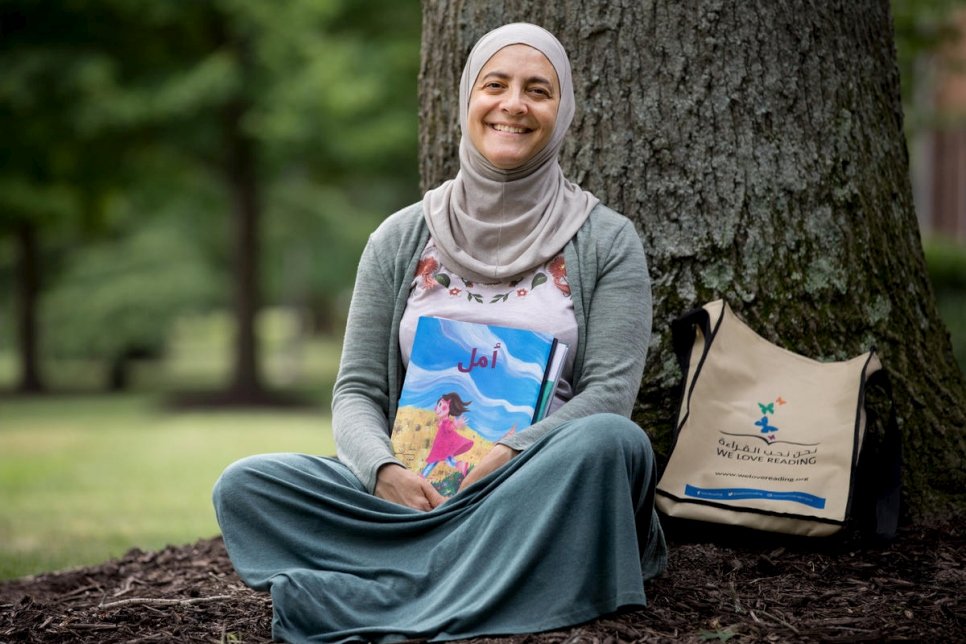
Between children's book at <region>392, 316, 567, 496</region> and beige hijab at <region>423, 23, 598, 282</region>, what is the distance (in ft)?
0.73

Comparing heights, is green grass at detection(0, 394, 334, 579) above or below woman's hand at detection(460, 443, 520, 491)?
below

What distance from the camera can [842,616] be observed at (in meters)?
3.20

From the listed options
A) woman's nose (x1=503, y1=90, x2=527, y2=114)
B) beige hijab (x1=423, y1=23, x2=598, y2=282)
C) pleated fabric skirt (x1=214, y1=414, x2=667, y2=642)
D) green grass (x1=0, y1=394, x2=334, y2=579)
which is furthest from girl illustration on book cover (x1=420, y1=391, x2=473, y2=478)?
green grass (x1=0, y1=394, x2=334, y2=579)

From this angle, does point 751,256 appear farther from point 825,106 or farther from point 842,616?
point 842,616

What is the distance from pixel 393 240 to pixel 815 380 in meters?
1.51

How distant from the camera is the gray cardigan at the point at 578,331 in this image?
3.28 metres

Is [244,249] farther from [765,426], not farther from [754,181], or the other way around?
[765,426]

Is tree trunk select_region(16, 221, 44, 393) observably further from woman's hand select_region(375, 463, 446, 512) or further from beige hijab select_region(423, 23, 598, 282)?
woman's hand select_region(375, 463, 446, 512)

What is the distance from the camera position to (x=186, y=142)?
15.7 meters

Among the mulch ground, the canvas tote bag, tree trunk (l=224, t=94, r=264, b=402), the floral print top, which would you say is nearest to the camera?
the mulch ground

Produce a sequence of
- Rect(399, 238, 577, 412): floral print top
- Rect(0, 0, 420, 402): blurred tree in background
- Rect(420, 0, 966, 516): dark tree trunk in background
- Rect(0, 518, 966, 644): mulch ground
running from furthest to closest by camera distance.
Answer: Rect(0, 0, 420, 402): blurred tree in background → Rect(420, 0, 966, 516): dark tree trunk in background → Rect(399, 238, 577, 412): floral print top → Rect(0, 518, 966, 644): mulch ground

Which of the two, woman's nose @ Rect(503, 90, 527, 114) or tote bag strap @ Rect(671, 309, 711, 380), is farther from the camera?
tote bag strap @ Rect(671, 309, 711, 380)

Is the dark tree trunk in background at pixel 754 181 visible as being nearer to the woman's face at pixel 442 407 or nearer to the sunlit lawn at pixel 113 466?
the woman's face at pixel 442 407

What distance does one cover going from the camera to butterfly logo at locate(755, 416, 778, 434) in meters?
3.71
